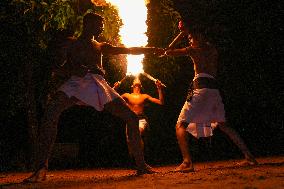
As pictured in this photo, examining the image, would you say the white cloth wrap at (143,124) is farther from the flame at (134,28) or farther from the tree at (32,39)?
the flame at (134,28)

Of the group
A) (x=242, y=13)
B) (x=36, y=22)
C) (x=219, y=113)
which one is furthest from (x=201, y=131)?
(x=242, y=13)

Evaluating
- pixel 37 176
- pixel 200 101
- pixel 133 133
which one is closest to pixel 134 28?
pixel 200 101

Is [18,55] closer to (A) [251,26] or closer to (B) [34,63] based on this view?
(B) [34,63]

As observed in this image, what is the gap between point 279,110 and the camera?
11336 mm

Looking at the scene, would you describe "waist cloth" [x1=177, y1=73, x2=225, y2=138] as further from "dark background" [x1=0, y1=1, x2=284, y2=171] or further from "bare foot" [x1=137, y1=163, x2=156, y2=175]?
"dark background" [x1=0, y1=1, x2=284, y2=171]

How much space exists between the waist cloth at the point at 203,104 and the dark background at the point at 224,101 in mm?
4080

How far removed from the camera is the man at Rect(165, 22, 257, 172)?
251 inches

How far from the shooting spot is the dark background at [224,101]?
11.2 m

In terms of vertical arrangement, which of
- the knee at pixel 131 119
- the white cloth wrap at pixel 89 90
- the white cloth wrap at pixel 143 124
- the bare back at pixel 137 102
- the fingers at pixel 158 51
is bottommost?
the knee at pixel 131 119

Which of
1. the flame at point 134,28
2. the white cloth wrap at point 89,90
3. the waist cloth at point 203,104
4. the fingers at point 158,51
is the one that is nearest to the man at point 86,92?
the white cloth wrap at point 89,90

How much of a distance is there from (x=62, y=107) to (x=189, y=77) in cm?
741

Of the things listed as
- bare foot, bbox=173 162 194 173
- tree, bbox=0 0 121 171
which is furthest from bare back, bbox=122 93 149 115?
bare foot, bbox=173 162 194 173

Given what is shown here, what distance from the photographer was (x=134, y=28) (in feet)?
24.4

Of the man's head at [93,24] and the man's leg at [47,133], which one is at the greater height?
the man's head at [93,24]
